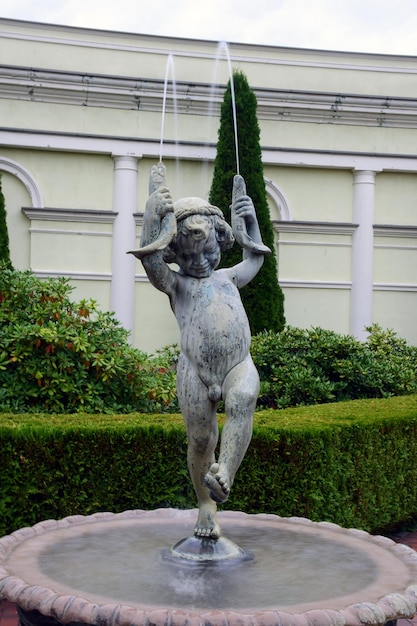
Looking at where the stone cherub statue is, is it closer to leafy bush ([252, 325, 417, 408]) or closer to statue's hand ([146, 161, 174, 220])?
statue's hand ([146, 161, 174, 220])

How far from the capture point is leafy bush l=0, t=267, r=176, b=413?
639 cm

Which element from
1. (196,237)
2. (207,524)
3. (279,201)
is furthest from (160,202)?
(279,201)

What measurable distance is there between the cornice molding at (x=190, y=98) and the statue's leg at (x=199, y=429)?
430 inches

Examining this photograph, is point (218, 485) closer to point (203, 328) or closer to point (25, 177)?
point (203, 328)

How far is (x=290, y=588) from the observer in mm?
3029

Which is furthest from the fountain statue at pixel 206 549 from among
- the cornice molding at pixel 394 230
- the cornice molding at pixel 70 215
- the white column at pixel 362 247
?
the cornice molding at pixel 394 230

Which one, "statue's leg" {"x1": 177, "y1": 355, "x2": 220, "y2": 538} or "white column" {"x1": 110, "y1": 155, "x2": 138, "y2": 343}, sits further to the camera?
"white column" {"x1": 110, "y1": 155, "x2": 138, "y2": 343}

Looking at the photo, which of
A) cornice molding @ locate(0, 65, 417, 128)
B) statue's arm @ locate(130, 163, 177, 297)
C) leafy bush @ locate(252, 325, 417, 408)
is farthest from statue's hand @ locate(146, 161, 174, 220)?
cornice molding @ locate(0, 65, 417, 128)

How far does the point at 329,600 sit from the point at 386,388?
257 inches

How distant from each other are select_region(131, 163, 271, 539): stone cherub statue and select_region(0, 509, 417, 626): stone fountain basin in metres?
0.34

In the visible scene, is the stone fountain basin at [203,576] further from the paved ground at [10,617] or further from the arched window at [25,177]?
the arched window at [25,177]

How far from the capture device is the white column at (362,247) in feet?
48.0

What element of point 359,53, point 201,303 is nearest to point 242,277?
point 201,303

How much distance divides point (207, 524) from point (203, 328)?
0.87 meters
